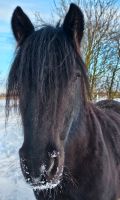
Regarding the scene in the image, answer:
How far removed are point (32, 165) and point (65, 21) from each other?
4.27 feet

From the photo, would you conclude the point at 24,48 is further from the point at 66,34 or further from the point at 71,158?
the point at 71,158

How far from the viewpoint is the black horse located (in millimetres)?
2336

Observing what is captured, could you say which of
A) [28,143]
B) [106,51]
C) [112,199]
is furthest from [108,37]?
[28,143]

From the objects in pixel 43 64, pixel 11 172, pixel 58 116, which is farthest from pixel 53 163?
pixel 11 172

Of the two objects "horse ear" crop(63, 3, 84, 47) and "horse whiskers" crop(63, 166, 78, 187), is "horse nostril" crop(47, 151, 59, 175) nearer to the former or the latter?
"horse whiskers" crop(63, 166, 78, 187)

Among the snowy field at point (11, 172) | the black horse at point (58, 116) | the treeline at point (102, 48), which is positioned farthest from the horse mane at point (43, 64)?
the treeline at point (102, 48)

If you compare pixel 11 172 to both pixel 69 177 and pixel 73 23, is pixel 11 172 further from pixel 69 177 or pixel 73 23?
pixel 73 23

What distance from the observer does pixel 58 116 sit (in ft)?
8.28

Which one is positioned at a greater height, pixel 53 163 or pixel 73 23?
pixel 73 23

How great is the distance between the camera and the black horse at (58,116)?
2336 millimetres

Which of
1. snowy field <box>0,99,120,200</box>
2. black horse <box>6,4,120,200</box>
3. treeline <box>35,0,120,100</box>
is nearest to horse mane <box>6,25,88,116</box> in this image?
black horse <box>6,4,120,200</box>

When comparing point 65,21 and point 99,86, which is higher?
point 65,21

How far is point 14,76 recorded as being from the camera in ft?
8.95

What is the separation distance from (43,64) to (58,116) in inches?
15.7
